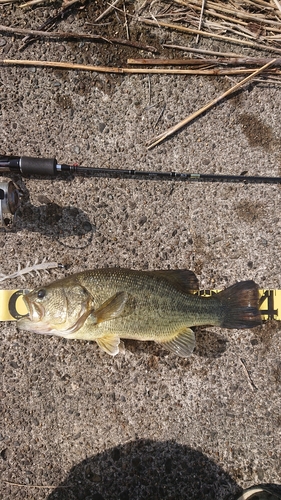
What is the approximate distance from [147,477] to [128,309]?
1.47m

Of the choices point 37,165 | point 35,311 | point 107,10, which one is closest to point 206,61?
point 107,10

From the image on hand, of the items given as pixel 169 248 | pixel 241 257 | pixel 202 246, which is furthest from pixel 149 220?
pixel 241 257

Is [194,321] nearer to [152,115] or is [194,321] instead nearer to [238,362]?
[238,362]

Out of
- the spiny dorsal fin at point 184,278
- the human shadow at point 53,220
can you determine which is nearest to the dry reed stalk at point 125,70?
the human shadow at point 53,220

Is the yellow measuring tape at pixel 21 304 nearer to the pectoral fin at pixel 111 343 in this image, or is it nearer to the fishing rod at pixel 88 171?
the pectoral fin at pixel 111 343

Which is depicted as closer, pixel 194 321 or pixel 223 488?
pixel 194 321

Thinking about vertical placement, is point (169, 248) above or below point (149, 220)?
below

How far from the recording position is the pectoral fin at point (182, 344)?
2.74 metres

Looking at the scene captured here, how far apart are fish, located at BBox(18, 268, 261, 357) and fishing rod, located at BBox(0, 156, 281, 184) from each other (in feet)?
2.72

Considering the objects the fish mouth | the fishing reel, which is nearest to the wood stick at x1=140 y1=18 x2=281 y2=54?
the fishing reel

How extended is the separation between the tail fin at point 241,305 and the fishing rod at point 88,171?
88 cm

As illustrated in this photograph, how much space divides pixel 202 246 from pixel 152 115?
1211 mm

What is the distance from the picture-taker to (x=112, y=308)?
2504mm

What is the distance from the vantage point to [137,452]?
297 centimetres
